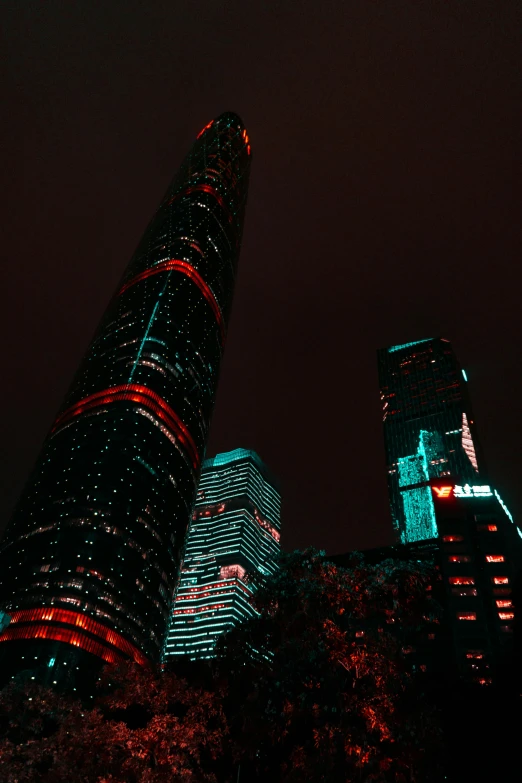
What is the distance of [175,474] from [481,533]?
65.7 meters

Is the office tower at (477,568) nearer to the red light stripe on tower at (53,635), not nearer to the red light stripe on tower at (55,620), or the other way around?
the red light stripe on tower at (55,620)

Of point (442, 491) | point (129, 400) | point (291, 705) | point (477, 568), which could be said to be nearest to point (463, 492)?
point (442, 491)

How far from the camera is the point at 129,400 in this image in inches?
5064

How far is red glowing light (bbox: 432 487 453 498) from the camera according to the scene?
129m

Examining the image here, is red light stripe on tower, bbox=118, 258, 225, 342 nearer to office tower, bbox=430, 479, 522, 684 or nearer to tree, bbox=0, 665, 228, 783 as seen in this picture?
office tower, bbox=430, 479, 522, 684

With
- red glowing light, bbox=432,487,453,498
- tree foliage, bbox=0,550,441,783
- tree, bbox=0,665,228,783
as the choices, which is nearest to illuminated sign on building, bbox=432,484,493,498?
red glowing light, bbox=432,487,453,498

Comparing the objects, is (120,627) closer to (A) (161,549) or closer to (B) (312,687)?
(A) (161,549)

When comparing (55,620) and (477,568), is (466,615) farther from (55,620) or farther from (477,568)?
(55,620)

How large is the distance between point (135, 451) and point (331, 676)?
108361mm

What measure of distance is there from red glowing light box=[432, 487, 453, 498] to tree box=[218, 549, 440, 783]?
113m

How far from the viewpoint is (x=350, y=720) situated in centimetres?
1709

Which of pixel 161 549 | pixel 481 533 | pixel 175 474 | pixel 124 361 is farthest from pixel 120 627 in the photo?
pixel 481 533

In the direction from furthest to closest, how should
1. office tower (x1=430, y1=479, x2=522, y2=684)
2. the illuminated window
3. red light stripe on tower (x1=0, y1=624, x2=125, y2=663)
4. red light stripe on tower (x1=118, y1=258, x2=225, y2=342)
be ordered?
red light stripe on tower (x1=118, y1=258, x2=225, y2=342), the illuminated window, office tower (x1=430, y1=479, x2=522, y2=684), red light stripe on tower (x1=0, y1=624, x2=125, y2=663)

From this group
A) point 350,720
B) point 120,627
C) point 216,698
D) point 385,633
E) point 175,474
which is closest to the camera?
point 350,720
